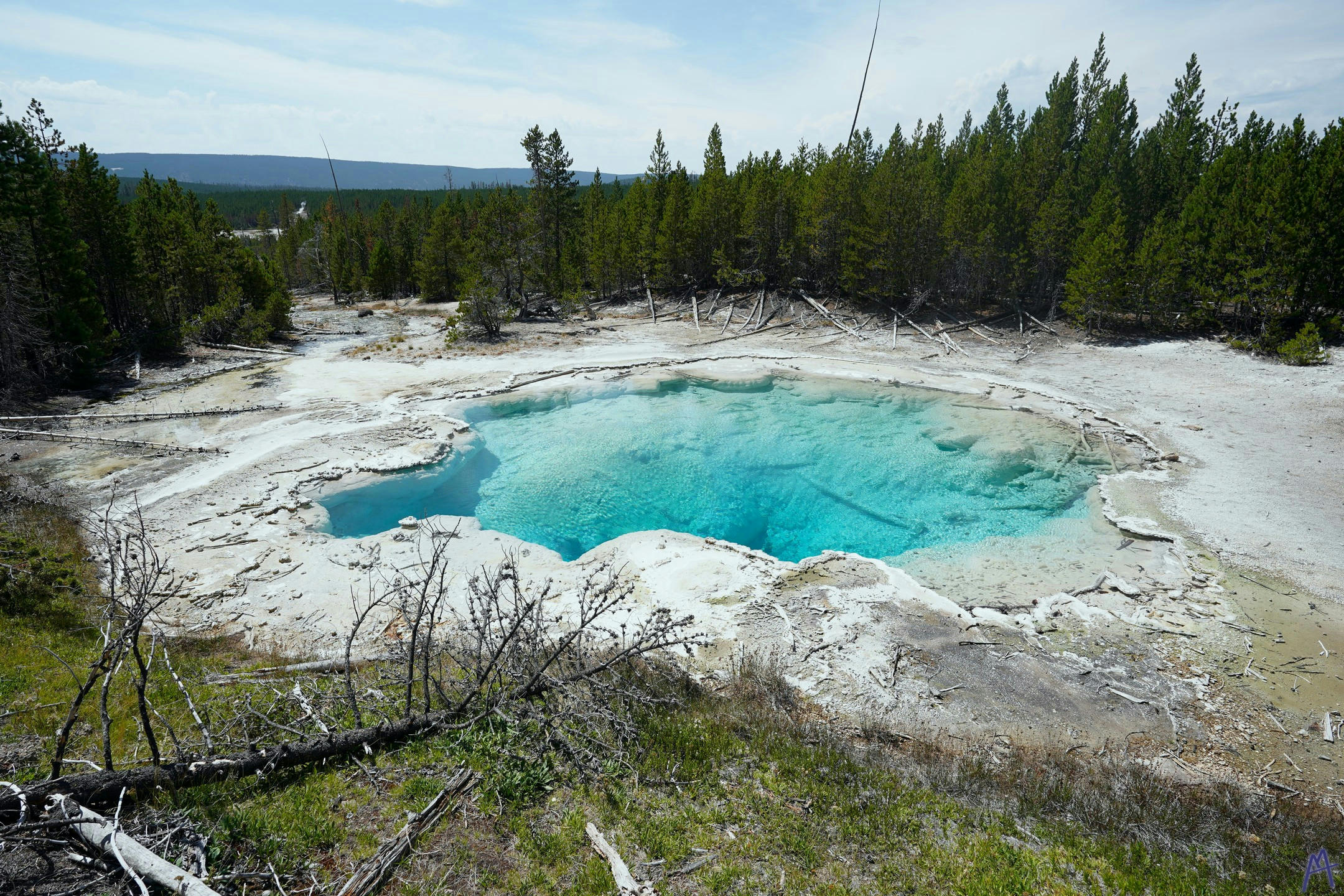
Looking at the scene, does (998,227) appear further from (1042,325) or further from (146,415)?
(146,415)

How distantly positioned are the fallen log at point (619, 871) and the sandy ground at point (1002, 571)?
373 cm

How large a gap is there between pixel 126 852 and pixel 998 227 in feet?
120

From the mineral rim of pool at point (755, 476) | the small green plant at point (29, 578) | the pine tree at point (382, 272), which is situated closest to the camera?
the small green plant at point (29, 578)

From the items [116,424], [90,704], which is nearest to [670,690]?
[90,704]

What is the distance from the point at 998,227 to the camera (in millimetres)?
30844

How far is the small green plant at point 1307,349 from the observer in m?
20.9

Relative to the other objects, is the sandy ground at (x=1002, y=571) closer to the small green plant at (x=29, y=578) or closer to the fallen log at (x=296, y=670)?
the fallen log at (x=296, y=670)

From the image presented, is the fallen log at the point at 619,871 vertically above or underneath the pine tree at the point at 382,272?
underneath

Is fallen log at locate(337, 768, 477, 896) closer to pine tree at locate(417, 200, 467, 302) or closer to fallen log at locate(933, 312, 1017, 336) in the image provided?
fallen log at locate(933, 312, 1017, 336)

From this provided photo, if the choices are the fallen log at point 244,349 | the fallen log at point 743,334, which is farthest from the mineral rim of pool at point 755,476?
the fallen log at point 244,349

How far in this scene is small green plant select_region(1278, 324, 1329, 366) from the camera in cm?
2089

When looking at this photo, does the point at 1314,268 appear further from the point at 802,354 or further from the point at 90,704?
the point at 90,704

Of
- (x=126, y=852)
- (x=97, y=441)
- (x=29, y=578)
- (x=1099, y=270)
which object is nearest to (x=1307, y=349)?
(x=1099, y=270)

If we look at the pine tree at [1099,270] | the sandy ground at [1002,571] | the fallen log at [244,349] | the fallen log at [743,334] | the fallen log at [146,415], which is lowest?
the sandy ground at [1002,571]
